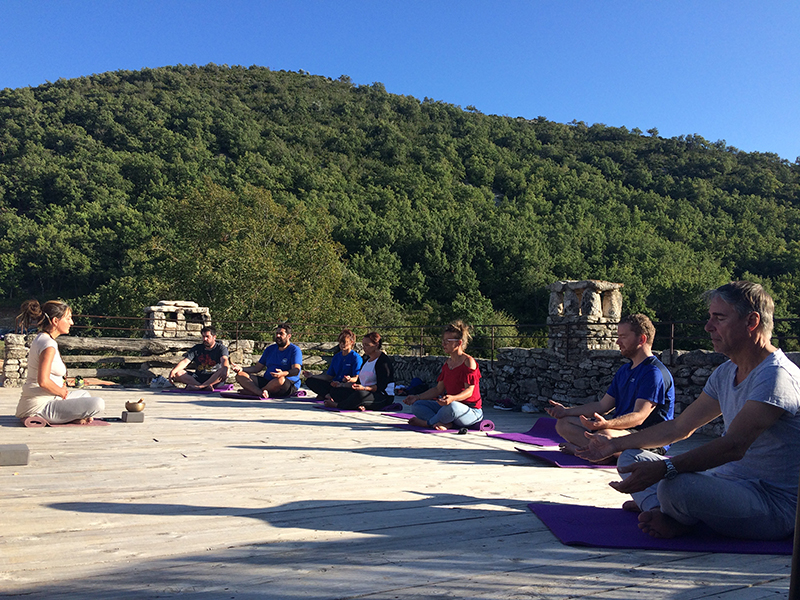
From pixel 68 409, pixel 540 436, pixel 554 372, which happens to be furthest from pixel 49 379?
pixel 554 372

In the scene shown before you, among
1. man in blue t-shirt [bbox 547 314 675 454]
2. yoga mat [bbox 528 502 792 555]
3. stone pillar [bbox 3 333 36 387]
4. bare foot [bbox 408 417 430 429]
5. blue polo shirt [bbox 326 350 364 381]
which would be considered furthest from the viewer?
stone pillar [bbox 3 333 36 387]

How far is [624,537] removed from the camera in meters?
2.25

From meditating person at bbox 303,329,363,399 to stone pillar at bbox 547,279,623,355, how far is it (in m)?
2.59

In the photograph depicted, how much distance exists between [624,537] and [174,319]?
1006 cm

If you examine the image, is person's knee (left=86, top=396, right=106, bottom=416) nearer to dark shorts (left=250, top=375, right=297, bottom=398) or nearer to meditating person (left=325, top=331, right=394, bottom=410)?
meditating person (left=325, top=331, right=394, bottom=410)

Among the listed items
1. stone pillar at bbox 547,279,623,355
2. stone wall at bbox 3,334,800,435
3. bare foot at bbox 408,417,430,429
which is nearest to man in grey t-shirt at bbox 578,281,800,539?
bare foot at bbox 408,417,430,429

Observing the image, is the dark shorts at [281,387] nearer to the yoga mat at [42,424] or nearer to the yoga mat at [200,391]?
the yoga mat at [200,391]

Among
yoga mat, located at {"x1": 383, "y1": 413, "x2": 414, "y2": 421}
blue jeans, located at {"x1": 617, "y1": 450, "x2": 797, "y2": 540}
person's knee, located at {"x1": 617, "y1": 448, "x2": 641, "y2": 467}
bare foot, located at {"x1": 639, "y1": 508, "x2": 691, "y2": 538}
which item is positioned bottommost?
yoga mat, located at {"x1": 383, "y1": 413, "x2": 414, "y2": 421}

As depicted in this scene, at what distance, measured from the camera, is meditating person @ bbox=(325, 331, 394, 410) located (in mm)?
6906

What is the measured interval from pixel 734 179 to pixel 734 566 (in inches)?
1833

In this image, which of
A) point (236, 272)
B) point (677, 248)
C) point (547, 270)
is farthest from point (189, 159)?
point (677, 248)

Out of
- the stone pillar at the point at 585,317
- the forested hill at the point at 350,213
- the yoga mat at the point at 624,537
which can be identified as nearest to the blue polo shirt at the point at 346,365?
the stone pillar at the point at 585,317

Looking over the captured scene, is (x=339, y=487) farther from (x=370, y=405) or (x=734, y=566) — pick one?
(x=370, y=405)

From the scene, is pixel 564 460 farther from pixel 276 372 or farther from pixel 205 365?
pixel 205 365
